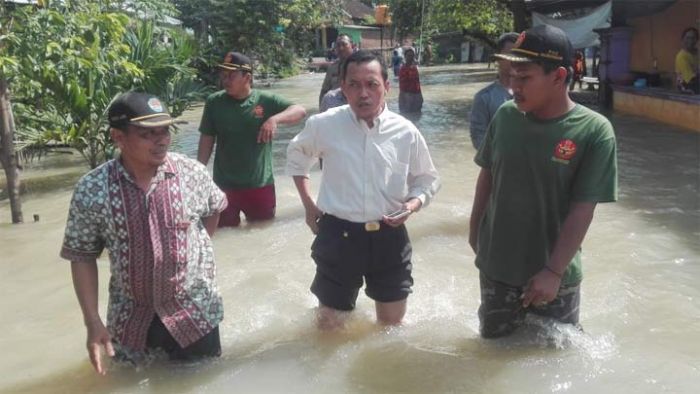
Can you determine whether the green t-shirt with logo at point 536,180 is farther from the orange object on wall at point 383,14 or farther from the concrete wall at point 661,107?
the orange object on wall at point 383,14

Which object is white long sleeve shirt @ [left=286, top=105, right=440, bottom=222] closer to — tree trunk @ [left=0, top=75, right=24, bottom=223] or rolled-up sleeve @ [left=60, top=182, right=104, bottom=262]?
rolled-up sleeve @ [left=60, top=182, right=104, bottom=262]

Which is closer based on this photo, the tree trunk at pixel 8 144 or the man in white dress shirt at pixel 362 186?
the man in white dress shirt at pixel 362 186

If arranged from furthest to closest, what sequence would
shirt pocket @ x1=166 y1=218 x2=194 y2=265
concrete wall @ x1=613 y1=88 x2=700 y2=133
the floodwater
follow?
concrete wall @ x1=613 y1=88 x2=700 y2=133 < the floodwater < shirt pocket @ x1=166 y1=218 x2=194 y2=265

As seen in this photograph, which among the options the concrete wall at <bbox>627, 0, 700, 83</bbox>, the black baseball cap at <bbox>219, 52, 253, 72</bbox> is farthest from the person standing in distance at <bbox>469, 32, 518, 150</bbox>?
the concrete wall at <bbox>627, 0, 700, 83</bbox>

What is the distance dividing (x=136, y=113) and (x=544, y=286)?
5.94ft

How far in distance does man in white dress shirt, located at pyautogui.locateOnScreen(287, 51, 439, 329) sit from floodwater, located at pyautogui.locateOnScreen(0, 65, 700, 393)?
1.34 feet

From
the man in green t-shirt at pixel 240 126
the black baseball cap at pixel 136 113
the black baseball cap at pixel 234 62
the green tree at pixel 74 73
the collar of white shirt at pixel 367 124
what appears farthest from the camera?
the green tree at pixel 74 73

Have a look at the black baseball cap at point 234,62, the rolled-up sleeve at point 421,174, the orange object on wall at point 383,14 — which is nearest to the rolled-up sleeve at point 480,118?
the rolled-up sleeve at point 421,174

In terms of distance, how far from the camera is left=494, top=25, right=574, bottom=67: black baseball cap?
2834mm

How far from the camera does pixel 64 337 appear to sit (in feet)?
14.8

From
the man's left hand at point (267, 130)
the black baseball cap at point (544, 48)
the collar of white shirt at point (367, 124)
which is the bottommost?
the man's left hand at point (267, 130)

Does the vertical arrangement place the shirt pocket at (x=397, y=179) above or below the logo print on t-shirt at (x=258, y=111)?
below

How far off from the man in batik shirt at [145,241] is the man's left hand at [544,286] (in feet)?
4.68

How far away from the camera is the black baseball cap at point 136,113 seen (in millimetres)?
2811
